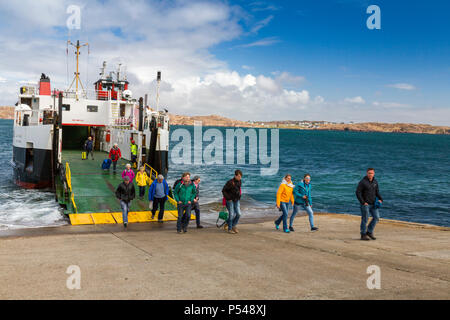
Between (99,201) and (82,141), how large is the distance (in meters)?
18.6

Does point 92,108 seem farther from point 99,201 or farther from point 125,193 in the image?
point 125,193

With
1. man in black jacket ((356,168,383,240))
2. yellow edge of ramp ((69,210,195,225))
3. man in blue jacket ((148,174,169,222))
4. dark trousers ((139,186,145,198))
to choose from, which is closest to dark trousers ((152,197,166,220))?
man in blue jacket ((148,174,169,222))

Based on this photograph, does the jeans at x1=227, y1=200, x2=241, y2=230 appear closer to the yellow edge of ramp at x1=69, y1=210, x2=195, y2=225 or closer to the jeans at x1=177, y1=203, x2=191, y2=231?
the jeans at x1=177, y1=203, x2=191, y2=231

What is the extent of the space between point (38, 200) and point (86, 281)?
14.9m

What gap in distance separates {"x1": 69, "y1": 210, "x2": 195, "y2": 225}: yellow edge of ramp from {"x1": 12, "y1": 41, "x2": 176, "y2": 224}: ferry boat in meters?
0.03

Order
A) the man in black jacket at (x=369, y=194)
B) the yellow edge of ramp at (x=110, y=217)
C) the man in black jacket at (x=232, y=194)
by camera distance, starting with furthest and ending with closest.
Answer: the yellow edge of ramp at (x=110, y=217) < the man in black jacket at (x=232, y=194) < the man in black jacket at (x=369, y=194)

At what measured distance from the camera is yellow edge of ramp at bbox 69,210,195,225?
39.4 feet

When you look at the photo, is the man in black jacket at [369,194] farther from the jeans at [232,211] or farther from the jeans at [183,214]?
the jeans at [183,214]

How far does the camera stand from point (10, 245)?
8.59 metres

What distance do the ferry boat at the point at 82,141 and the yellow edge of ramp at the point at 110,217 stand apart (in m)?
0.03

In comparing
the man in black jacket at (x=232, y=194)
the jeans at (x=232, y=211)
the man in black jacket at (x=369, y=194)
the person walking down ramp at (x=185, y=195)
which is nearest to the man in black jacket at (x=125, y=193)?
the person walking down ramp at (x=185, y=195)

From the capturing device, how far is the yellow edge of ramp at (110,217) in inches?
473
